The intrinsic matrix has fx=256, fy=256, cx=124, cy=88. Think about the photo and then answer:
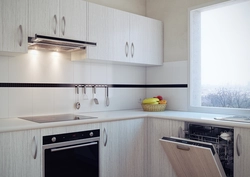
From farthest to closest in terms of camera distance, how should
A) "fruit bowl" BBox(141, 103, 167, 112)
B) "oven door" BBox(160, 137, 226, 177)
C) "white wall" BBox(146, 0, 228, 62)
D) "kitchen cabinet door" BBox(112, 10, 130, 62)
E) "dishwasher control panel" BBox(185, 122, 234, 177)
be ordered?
"white wall" BBox(146, 0, 228, 62), "fruit bowl" BBox(141, 103, 167, 112), "kitchen cabinet door" BBox(112, 10, 130, 62), "dishwasher control panel" BBox(185, 122, 234, 177), "oven door" BBox(160, 137, 226, 177)

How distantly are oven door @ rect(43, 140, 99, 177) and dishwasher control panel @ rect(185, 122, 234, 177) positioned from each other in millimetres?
942

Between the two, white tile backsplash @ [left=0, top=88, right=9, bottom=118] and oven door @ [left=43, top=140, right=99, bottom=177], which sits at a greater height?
white tile backsplash @ [left=0, top=88, right=9, bottom=118]

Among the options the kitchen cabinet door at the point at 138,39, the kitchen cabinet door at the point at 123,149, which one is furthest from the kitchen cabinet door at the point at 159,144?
the kitchen cabinet door at the point at 138,39

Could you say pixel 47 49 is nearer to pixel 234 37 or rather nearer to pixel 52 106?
pixel 52 106

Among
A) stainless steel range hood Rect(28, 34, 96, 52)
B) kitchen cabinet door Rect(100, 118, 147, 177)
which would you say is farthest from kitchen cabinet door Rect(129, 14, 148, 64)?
kitchen cabinet door Rect(100, 118, 147, 177)

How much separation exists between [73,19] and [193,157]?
67.3 inches

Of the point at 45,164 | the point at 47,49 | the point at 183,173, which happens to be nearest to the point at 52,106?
the point at 47,49

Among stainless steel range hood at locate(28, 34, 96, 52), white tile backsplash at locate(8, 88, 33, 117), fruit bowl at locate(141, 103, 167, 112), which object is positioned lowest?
fruit bowl at locate(141, 103, 167, 112)

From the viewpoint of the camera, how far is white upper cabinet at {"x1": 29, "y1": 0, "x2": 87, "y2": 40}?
7.51 ft

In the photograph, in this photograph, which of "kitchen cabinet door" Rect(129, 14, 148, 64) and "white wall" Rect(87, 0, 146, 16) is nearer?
"kitchen cabinet door" Rect(129, 14, 148, 64)

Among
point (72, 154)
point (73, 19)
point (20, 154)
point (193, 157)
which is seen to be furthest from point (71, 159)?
point (73, 19)

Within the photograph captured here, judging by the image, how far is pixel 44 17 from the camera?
234 centimetres

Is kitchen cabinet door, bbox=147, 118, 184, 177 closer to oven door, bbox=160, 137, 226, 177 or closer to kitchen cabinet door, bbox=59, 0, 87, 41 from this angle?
oven door, bbox=160, 137, 226, 177

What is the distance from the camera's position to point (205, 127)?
2451mm
